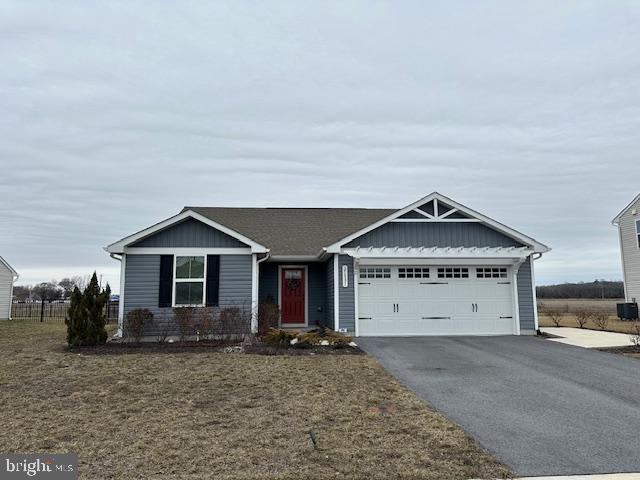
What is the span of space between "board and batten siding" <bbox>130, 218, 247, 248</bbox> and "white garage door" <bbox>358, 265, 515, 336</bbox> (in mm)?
4414

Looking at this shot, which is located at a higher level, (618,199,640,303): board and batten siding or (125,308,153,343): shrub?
(618,199,640,303): board and batten siding

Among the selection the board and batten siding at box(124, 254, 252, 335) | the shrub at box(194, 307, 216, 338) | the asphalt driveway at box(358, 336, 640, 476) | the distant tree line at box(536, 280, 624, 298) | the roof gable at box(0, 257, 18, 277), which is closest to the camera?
the asphalt driveway at box(358, 336, 640, 476)

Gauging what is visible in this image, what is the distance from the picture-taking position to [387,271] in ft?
44.5

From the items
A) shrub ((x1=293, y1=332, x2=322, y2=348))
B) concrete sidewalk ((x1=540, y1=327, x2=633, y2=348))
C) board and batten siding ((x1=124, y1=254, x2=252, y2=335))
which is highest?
board and batten siding ((x1=124, y1=254, x2=252, y2=335))

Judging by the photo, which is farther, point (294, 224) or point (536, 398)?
point (294, 224)

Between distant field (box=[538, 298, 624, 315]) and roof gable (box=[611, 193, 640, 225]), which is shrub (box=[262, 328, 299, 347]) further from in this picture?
distant field (box=[538, 298, 624, 315])

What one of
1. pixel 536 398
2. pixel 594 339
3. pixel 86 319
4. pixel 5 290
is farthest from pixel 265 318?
pixel 5 290

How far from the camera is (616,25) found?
34.0 ft

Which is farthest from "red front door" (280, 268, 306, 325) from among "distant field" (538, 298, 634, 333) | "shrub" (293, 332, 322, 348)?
"distant field" (538, 298, 634, 333)

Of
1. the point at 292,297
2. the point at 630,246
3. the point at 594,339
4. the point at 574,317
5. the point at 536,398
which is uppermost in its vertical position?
the point at 630,246

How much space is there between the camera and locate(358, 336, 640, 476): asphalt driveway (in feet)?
13.5

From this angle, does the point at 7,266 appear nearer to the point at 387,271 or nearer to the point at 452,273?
the point at 387,271

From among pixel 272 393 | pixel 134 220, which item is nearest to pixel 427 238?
pixel 272 393

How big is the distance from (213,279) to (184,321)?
1.58 meters
